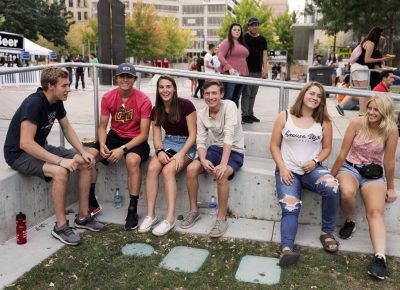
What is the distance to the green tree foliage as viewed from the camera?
43031 millimetres

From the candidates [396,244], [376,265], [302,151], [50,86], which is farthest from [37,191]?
[396,244]

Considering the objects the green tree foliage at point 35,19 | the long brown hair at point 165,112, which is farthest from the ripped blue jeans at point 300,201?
the green tree foliage at point 35,19

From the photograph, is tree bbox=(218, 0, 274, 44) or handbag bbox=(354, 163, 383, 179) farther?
tree bbox=(218, 0, 274, 44)

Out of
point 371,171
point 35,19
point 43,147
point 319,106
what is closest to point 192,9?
point 35,19

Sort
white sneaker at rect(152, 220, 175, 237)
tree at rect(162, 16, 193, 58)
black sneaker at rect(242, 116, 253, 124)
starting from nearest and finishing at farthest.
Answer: white sneaker at rect(152, 220, 175, 237), black sneaker at rect(242, 116, 253, 124), tree at rect(162, 16, 193, 58)

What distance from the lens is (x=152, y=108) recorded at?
184 inches

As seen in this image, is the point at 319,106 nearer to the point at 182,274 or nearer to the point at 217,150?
the point at 217,150

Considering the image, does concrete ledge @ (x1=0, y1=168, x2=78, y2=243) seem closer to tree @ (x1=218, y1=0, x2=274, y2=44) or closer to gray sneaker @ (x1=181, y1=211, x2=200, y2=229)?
gray sneaker @ (x1=181, y1=211, x2=200, y2=229)

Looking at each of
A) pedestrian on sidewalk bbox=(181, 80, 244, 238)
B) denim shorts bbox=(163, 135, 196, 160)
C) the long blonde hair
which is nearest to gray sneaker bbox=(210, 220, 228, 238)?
pedestrian on sidewalk bbox=(181, 80, 244, 238)

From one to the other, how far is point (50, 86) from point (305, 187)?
2.54m

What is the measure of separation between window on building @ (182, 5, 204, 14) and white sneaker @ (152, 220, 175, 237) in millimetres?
107287

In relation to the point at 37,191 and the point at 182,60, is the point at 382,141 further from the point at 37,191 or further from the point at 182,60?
the point at 182,60

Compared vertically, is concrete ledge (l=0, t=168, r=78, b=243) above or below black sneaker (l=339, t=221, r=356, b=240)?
above

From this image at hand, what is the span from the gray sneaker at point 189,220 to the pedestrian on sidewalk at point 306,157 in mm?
923
